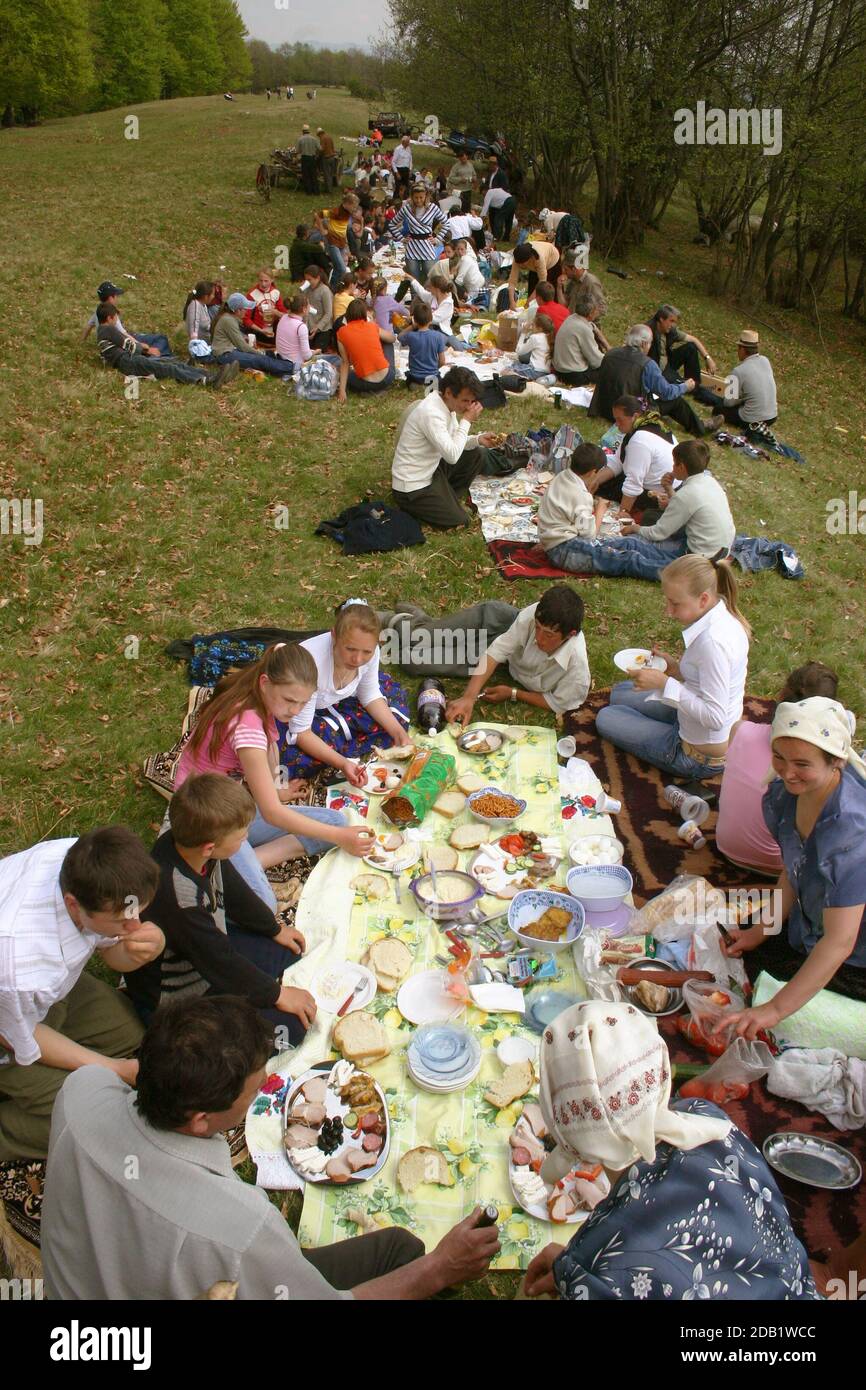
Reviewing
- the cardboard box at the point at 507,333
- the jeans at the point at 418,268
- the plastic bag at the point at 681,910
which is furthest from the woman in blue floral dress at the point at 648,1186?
the jeans at the point at 418,268

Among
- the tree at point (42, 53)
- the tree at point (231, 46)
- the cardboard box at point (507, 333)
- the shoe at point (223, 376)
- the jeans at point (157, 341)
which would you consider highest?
the tree at point (231, 46)

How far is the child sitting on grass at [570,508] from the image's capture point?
26.4 ft

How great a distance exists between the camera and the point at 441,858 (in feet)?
16.3

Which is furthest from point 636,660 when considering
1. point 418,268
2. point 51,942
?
point 418,268

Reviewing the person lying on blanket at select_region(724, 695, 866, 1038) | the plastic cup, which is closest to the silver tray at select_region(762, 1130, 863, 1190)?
the person lying on blanket at select_region(724, 695, 866, 1038)

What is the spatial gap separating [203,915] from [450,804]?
2025 mm

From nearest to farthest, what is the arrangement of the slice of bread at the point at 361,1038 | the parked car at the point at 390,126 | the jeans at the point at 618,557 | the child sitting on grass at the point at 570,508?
the slice of bread at the point at 361,1038, the child sitting on grass at the point at 570,508, the jeans at the point at 618,557, the parked car at the point at 390,126

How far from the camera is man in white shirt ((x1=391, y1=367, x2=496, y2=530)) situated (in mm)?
8258

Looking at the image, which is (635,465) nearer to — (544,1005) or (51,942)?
(544,1005)

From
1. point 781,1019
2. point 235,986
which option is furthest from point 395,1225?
point 781,1019

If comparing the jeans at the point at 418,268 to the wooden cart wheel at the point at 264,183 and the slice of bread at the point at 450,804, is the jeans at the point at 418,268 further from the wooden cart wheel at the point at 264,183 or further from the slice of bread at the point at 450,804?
the slice of bread at the point at 450,804

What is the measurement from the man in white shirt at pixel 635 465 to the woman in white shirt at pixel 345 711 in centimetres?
466

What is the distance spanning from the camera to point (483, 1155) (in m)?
3.63

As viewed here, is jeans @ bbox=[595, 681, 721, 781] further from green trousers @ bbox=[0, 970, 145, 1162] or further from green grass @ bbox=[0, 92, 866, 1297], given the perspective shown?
green trousers @ bbox=[0, 970, 145, 1162]
